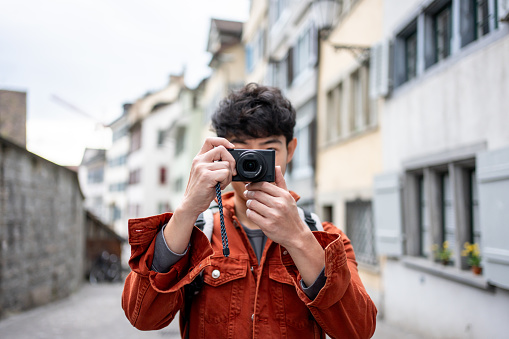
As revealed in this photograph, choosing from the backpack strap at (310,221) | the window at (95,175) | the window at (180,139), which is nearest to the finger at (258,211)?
the backpack strap at (310,221)

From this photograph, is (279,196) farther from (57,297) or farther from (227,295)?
(57,297)

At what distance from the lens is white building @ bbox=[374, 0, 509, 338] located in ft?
17.2

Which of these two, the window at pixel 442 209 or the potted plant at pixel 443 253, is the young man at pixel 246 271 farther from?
the potted plant at pixel 443 253

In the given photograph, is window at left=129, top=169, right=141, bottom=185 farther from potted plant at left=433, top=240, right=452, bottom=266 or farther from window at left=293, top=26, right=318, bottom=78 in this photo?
potted plant at left=433, top=240, right=452, bottom=266

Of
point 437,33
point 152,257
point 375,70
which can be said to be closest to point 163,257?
point 152,257

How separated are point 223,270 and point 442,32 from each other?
6434 mm

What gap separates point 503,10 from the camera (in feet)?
16.0

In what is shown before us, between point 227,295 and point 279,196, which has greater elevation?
point 279,196

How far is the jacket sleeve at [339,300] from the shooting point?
67.4 inches

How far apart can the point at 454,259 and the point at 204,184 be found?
5.77m

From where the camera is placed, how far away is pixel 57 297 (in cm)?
1076

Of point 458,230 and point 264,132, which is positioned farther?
point 458,230

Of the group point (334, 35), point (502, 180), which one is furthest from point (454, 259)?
point (334, 35)

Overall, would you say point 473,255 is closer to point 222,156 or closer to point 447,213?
point 447,213
